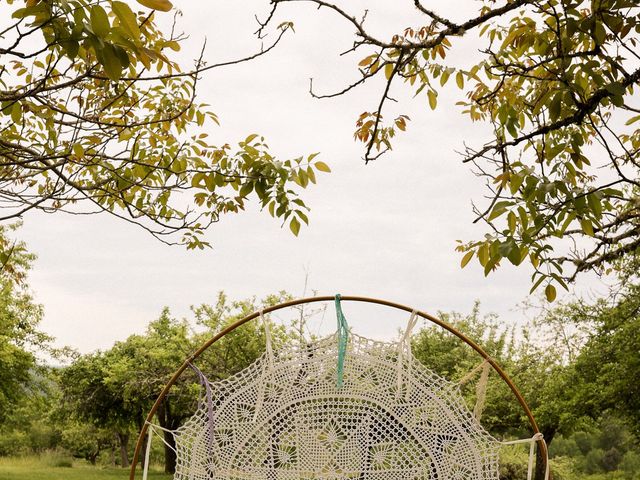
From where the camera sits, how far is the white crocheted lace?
291cm

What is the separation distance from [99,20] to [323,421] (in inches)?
83.7

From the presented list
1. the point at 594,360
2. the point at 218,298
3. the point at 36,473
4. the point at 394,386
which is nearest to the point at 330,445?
the point at 394,386

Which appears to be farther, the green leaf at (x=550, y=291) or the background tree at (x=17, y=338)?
the background tree at (x=17, y=338)

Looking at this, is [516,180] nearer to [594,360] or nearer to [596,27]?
[596,27]

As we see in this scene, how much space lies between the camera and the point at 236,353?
405 inches

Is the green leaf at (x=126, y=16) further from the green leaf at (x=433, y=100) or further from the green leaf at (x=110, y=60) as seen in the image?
the green leaf at (x=433, y=100)

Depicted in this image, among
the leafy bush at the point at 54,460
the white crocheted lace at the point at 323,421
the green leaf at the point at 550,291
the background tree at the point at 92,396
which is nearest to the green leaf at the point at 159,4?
the green leaf at the point at 550,291

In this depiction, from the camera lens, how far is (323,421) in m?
2.96

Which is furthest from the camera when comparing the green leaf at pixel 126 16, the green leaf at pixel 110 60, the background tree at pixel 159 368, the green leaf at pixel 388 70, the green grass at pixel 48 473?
the green grass at pixel 48 473

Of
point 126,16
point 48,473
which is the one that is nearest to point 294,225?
point 126,16

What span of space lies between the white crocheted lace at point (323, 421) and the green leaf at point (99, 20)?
6.27ft

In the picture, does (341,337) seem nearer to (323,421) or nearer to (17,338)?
(323,421)

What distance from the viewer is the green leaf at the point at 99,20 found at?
46.7 inches

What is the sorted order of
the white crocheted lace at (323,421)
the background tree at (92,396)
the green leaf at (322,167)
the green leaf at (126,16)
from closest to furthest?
the green leaf at (126,16) → the green leaf at (322,167) → the white crocheted lace at (323,421) → the background tree at (92,396)
